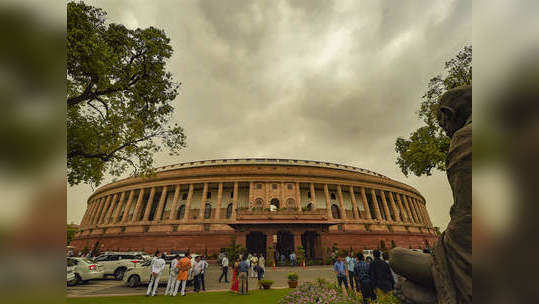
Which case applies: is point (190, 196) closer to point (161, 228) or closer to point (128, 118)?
A: point (161, 228)

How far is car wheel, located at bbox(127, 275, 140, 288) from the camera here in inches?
539

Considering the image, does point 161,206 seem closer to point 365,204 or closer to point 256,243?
point 256,243

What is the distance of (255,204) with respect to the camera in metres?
34.7

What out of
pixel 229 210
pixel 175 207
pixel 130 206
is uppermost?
pixel 130 206

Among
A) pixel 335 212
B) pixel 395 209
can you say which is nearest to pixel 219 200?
pixel 335 212

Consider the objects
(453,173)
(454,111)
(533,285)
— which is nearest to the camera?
(533,285)

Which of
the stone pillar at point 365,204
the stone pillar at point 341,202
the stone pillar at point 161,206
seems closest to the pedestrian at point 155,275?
the stone pillar at point 161,206

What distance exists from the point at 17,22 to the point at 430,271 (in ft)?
16.4

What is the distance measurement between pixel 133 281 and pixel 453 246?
50.9ft

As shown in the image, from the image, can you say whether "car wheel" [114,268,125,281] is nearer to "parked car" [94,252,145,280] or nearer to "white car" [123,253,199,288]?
"parked car" [94,252,145,280]

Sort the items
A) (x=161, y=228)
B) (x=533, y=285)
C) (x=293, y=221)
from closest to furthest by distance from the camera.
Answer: (x=533, y=285)
(x=293, y=221)
(x=161, y=228)

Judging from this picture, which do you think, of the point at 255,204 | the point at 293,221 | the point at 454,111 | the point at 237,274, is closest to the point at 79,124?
the point at 237,274

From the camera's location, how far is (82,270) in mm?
15773

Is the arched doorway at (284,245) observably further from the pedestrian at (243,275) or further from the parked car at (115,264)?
the pedestrian at (243,275)
